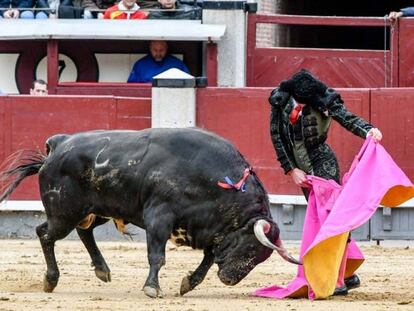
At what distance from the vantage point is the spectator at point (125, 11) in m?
16.9

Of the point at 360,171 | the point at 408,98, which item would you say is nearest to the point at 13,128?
the point at 408,98

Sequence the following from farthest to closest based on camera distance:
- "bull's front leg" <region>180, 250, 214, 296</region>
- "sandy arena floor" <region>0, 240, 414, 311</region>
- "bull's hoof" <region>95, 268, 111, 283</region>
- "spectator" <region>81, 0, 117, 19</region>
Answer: "spectator" <region>81, 0, 117, 19</region> → "bull's hoof" <region>95, 268, 111, 283</region> → "bull's front leg" <region>180, 250, 214, 296</region> → "sandy arena floor" <region>0, 240, 414, 311</region>

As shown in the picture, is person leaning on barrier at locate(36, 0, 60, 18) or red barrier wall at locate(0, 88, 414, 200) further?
person leaning on barrier at locate(36, 0, 60, 18)

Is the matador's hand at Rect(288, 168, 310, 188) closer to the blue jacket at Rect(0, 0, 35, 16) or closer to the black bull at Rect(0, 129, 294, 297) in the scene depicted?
the black bull at Rect(0, 129, 294, 297)

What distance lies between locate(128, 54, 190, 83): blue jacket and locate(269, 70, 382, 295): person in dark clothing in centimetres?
659

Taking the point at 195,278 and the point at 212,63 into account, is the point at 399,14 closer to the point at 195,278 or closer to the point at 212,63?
the point at 212,63

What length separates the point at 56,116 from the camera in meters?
15.3

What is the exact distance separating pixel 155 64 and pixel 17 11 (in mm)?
1608

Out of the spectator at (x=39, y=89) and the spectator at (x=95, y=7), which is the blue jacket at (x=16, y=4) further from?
the spectator at (x=39, y=89)

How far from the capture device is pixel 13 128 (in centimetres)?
1532

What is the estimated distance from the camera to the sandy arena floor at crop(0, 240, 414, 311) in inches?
367

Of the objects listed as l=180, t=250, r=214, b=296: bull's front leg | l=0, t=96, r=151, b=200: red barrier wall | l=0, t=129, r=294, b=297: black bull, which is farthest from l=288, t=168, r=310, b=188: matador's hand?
l=0, t=96, r=151, b=200: red barrier wall

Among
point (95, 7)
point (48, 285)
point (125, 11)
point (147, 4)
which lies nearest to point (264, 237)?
point (48, 285)

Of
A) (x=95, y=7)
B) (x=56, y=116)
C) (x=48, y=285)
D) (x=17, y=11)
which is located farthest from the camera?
(x=95, y=7)
